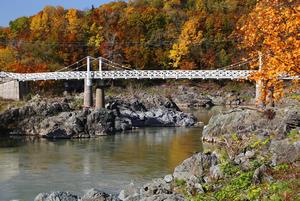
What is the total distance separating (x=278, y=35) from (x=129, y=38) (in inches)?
2246

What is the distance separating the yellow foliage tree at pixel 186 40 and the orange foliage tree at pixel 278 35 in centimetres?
5319

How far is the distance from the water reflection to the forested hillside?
28.7 m

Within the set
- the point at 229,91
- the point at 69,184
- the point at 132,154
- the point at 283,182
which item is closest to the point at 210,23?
the point at 229,91

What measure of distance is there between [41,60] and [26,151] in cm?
3225

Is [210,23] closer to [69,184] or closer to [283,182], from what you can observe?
[69,184]

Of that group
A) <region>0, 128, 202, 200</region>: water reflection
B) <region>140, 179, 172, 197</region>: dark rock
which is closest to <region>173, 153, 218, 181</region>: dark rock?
<region>140, 179, 172, 197</region>: dark rock

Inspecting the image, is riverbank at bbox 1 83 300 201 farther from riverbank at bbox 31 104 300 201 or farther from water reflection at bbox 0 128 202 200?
water reflection at bbox 0 128 202 200

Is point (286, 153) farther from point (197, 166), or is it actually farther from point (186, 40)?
point (186, 40)

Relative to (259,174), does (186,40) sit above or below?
above

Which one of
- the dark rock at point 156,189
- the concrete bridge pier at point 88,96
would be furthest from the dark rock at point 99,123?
the dark rock at point 156,189

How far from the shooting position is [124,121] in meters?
32.6

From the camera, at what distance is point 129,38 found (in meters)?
63.6

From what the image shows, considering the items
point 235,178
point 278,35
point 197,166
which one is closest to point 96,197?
point 197,166

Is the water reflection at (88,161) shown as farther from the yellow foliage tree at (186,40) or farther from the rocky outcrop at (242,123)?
the yellow foliage tree at (186,40)
